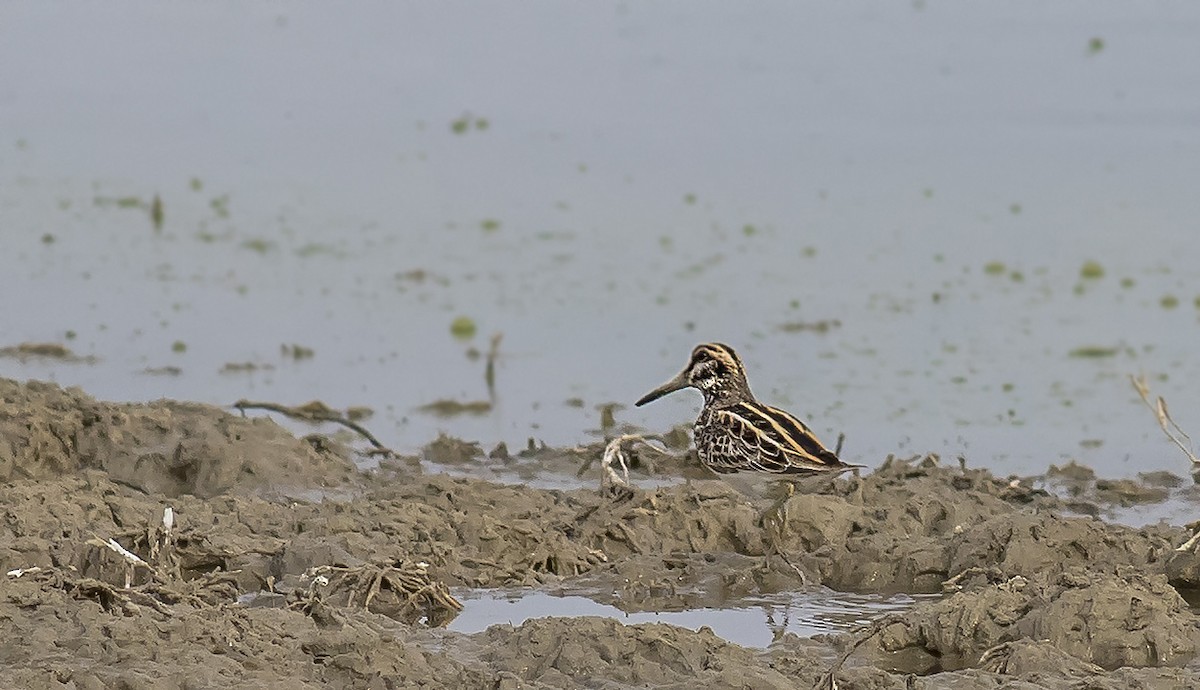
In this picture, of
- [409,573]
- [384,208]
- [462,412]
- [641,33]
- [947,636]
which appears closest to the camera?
[947,636]

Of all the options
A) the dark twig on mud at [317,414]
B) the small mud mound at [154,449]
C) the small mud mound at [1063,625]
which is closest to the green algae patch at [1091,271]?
the dark twig on mud at [317,414]

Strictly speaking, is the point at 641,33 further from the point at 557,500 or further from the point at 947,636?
the point at 947,636

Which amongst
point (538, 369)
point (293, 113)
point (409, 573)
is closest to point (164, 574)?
point (409, 573)

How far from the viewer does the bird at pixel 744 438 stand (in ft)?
31.0

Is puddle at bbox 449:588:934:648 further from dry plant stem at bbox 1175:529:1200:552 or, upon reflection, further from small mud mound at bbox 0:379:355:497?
small mud mound at bbox 0:379:355:497

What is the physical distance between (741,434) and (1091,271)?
18.0 ft

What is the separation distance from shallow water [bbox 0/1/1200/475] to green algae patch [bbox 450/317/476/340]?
4.7 inches

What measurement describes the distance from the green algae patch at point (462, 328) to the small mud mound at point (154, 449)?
298 cm

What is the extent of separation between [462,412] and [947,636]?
16.6 ft

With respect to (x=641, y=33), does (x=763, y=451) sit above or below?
below

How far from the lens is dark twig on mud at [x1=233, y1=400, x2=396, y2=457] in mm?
10789

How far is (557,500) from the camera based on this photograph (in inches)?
379

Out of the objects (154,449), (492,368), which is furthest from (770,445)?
(492,368)

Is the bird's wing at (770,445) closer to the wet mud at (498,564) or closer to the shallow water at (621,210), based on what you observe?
the wet mud at (498,564)
